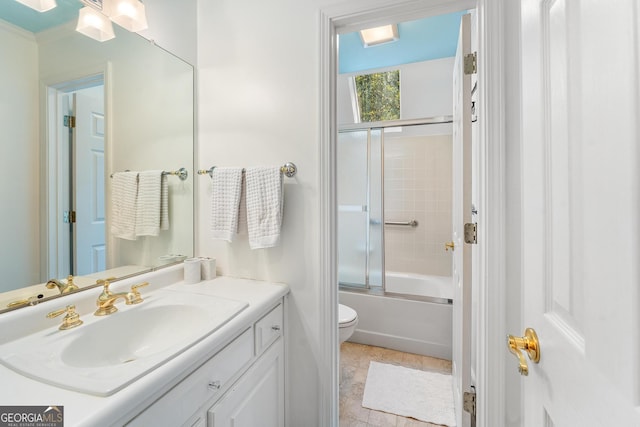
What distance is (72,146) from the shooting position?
3.26ft

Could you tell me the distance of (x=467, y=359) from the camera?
3.94 feet

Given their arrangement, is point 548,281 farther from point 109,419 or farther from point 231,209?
point 231,209

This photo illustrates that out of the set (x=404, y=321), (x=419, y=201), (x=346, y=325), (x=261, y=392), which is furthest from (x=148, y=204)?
(x=419, y=201)

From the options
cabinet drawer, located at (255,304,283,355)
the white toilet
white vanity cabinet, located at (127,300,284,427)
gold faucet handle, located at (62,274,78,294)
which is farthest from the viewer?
the white toilet

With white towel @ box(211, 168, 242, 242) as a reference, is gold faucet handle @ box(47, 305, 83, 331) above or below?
below

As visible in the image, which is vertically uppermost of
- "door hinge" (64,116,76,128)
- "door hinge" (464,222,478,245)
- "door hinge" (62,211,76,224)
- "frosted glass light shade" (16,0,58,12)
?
"frosted glass light shade" (16,0,58,12)

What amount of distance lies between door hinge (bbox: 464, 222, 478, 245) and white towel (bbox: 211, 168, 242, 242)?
1.03 metres

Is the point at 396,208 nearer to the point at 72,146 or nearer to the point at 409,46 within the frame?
the point at 409,46

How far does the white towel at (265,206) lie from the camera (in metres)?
1.25

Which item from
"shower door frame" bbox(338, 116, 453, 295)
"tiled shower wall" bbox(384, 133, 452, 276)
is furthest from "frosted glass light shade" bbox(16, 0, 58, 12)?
"tiled shower wall" bbox(384, 133, 452, 276)

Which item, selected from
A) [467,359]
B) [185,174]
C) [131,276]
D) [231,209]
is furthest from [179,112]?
[467,359]

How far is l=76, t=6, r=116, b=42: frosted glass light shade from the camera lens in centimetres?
101

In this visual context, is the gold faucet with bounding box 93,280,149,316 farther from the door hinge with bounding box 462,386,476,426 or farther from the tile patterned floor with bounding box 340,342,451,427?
the door hinge with bounding box 462,386,476,426

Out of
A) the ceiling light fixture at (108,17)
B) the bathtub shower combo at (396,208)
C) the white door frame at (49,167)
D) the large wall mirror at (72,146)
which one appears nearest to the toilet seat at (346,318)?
the bathtub shower combo at (396,208)
